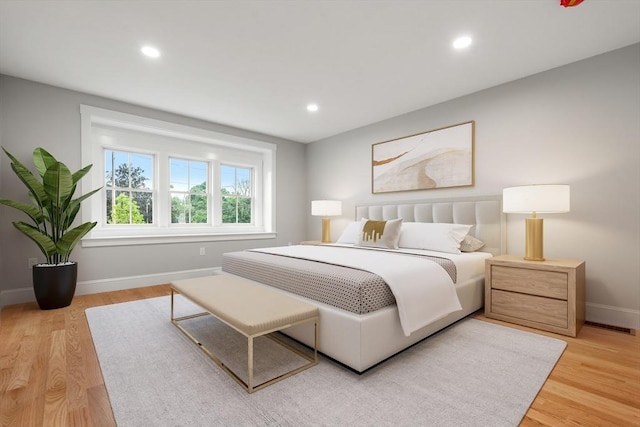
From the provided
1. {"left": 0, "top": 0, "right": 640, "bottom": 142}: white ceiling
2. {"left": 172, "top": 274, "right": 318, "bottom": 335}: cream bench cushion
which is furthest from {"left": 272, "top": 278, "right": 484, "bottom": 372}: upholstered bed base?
{"left": 0, "top": 0, "right": 640, "bottom": 142}: white ceiling

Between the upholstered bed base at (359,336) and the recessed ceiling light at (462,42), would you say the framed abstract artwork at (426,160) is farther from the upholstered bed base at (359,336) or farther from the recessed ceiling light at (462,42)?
the upholstered bed base at (359,336)

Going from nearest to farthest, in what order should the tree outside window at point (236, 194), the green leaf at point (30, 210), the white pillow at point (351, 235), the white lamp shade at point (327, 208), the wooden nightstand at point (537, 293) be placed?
1. the wooden nightstand at point (537, 293)
2. the green leaf at point (30, 210)
3. the white pillow at point (351, 235)
4. the white lamp shade at point (327, 208)
5. the tree outside window at point (236, 194)

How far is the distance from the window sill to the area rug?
63.1 inches

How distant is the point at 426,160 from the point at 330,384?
10.0 ft

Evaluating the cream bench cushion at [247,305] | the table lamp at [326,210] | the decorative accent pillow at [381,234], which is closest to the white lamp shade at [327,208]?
the table lamp at [326,210]

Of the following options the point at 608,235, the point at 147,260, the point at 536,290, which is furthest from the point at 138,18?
the point at 608,235

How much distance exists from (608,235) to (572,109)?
1.19 meters

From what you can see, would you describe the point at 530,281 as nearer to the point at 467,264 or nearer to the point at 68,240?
the point at 467,264


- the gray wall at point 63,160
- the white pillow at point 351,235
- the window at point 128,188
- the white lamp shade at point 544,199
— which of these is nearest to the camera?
the white lamp shade at point 544,199

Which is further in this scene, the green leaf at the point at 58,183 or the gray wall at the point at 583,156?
the green leaf at the point at 58,183

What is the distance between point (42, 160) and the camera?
291cm

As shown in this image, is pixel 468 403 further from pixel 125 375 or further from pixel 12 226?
pixel 12 226

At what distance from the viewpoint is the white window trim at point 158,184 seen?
3.50 metres

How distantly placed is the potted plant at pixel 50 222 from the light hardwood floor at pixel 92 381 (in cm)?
42
